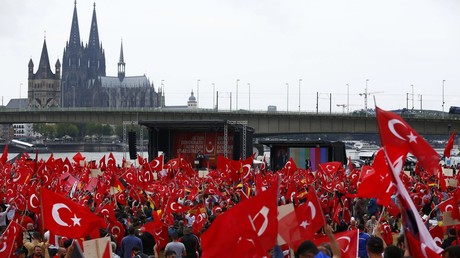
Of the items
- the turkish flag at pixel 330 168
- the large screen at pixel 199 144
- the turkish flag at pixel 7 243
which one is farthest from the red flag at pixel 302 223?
the large screen at pixel 199 144

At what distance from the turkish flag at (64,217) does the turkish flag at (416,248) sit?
560 centimetres

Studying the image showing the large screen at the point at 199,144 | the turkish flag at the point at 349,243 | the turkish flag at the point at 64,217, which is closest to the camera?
the turkish flag at the point at 349,243

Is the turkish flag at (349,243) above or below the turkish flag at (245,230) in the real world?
below

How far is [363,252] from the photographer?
12703 millimetres

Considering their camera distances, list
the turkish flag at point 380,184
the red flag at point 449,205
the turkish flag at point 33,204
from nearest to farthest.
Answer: the red flag at point 449,205 < the turkish flag at point 380,184 < the turkish flag at point 33,204

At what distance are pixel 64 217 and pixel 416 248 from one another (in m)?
5.78

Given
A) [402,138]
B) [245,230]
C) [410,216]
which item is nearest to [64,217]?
[245,230]

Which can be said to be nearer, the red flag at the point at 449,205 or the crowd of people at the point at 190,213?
the crowd of people at the point at 190,213

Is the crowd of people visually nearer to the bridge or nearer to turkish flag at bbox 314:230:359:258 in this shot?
turkish flag at bbox 314:230:359:258

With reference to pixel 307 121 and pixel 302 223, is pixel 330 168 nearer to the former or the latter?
pixel 302 223

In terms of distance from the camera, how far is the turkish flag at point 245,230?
27.3 feet

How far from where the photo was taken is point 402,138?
873 cm

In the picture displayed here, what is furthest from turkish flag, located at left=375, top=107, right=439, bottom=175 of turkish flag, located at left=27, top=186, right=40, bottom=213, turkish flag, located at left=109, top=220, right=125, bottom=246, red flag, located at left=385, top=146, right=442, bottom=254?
turkish flag, located at left=27, top=186, right=40, bottom=213

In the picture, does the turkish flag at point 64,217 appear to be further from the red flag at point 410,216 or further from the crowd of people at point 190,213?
the red flag at point 410,216
